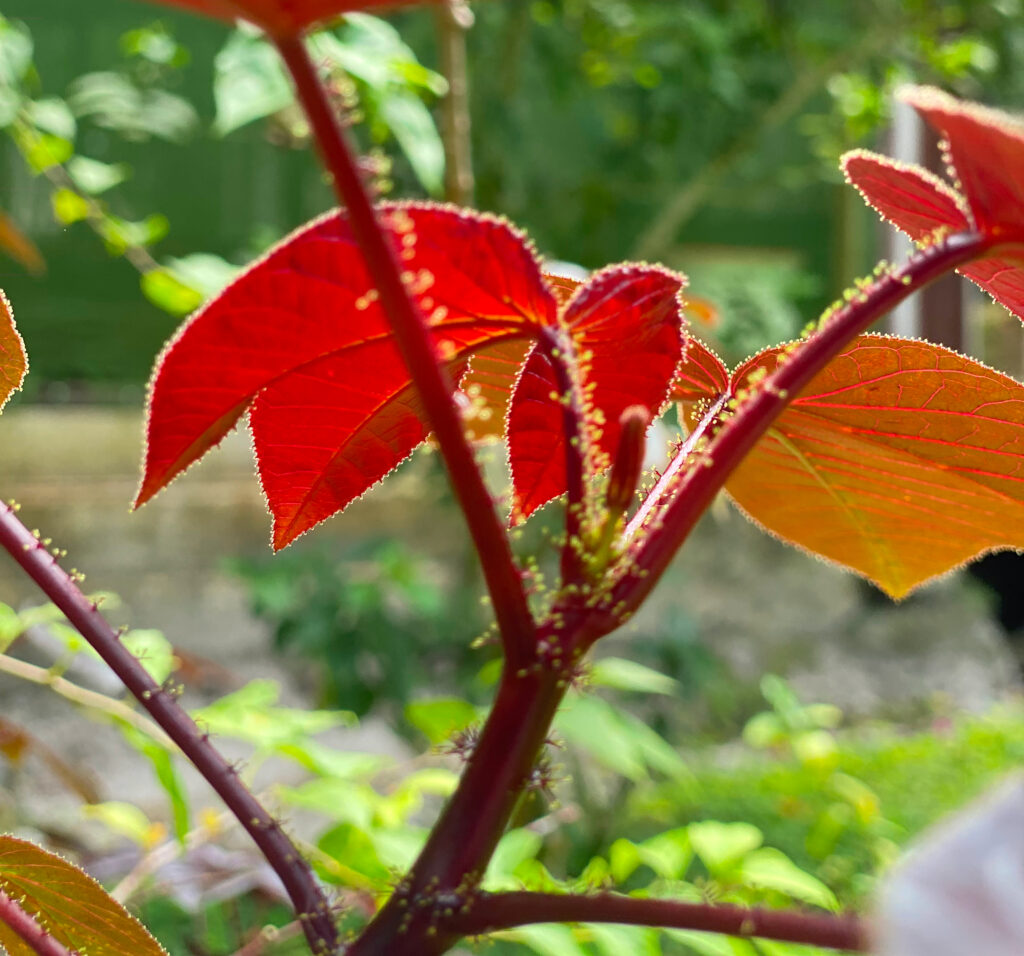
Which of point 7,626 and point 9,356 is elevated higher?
point 9,356

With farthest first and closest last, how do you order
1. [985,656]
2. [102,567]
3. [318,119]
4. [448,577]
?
[985,656] < [448,577] < [102,567] < [318,119]

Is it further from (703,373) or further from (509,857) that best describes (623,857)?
(703,373)

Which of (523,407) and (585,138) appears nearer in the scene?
(523,407)

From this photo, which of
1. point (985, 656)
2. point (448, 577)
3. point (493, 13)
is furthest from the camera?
point (985, 656)

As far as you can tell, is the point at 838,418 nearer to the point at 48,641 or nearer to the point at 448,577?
the point at 48,641

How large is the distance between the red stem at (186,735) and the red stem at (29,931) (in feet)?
0.10

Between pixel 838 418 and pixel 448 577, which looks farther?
pixel 448 577

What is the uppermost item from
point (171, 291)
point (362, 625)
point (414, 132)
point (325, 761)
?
point (414, 132)

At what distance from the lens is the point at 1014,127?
0.37 ft

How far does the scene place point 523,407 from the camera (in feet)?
0.56

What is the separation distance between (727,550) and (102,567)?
57.7 inches

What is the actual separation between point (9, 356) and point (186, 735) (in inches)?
2.8

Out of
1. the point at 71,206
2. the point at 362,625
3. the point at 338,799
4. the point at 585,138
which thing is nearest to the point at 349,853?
the point at 338,799

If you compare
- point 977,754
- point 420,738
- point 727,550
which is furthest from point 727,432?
point 727,550
